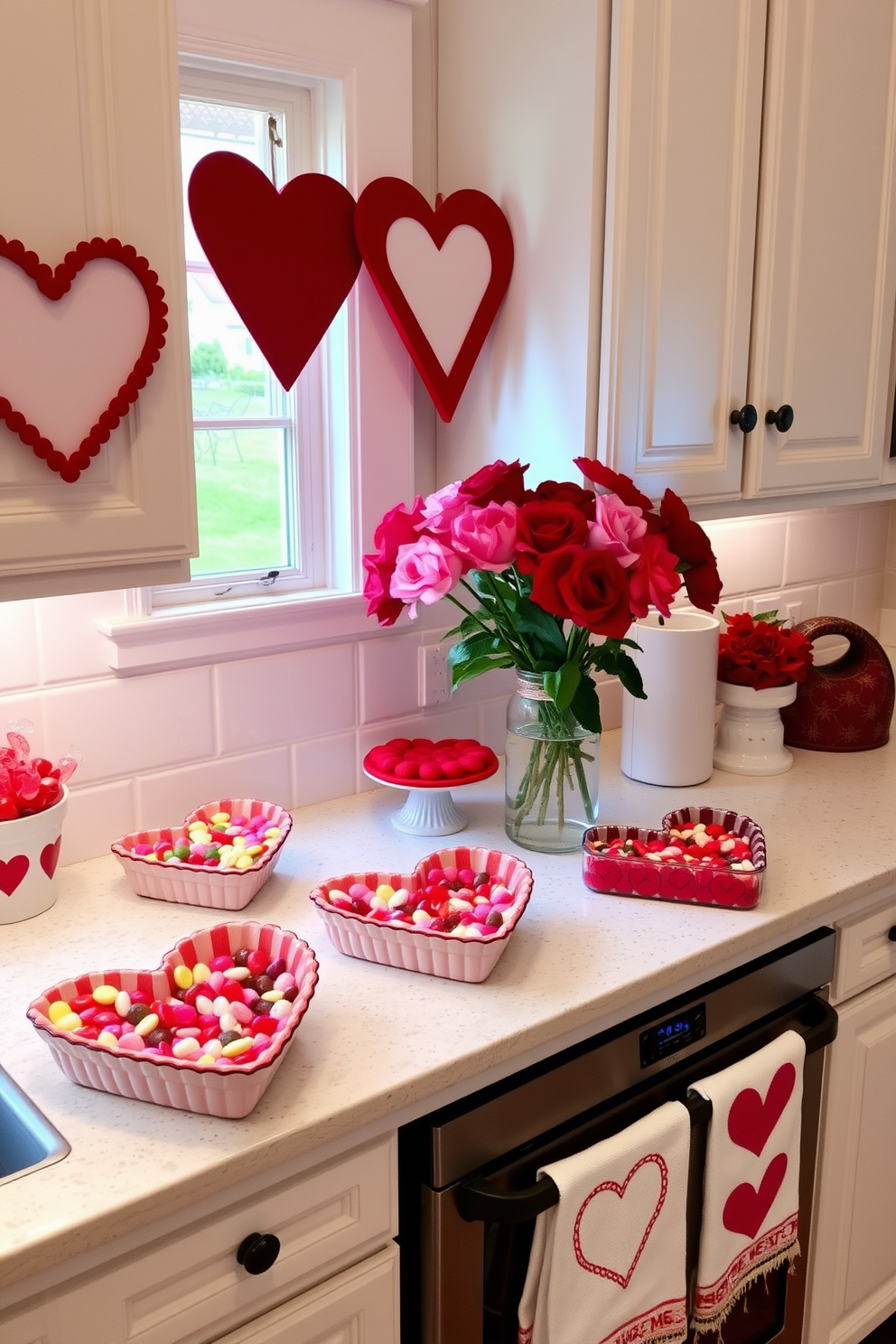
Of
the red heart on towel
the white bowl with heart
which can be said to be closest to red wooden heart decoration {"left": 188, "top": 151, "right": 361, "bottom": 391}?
the white bowl with heart

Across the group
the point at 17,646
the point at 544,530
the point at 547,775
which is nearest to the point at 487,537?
the point at 544,530

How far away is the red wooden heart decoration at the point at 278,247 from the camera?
4.79ft

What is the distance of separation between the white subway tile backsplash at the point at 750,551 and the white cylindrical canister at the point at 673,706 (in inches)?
19.2

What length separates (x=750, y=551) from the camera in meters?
2.38

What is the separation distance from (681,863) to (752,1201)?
1.31 ft

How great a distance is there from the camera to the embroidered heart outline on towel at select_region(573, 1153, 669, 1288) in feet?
3.96

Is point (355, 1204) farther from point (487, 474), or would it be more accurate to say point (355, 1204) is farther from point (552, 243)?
point (552, 243)

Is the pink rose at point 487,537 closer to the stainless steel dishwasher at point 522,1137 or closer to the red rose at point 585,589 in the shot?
the red rose at point 585,589

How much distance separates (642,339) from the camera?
5.16ft

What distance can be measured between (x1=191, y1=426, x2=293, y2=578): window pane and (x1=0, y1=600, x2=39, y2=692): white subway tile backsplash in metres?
0.26

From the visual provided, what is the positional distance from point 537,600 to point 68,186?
639 mm

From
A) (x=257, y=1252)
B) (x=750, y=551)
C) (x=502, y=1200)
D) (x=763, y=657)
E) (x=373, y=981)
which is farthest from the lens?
(x=750, y=551)

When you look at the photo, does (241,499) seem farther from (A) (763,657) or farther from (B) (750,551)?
(B) (750,551)

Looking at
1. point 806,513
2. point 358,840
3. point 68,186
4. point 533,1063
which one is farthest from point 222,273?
point 806,513
